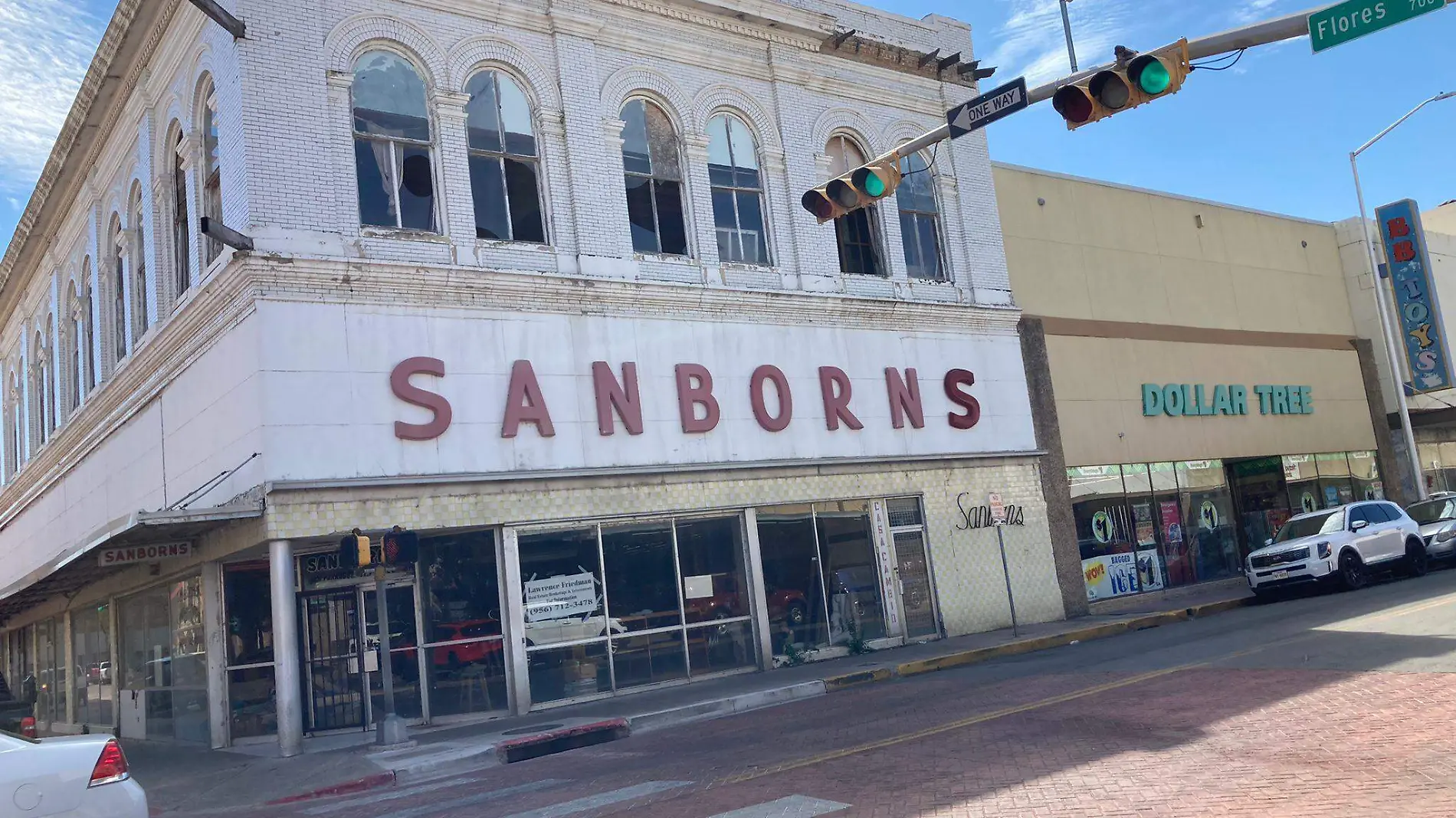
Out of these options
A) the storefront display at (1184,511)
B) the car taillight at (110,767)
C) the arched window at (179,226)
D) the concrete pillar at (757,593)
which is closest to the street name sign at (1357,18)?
the car taillight at (110,767)

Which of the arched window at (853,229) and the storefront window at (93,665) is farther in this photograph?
the storefront window at (93,665)

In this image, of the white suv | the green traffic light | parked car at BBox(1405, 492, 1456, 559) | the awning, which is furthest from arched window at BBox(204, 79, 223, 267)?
parked car at BBox(1405, 492, 1456, 559)

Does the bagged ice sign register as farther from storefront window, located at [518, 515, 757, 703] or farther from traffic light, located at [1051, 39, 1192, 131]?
traffic light, located at [1051, 39, 1192, 131]

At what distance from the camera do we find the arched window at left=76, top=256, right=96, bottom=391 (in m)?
25.6

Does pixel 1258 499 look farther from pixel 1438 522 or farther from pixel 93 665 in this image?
pixel 93 665

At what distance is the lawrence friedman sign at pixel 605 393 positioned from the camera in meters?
16.1

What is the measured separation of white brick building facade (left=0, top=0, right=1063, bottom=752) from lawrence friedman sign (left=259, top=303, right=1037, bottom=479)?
6 centimetres

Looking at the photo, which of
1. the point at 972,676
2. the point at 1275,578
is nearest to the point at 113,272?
the point at 972,676

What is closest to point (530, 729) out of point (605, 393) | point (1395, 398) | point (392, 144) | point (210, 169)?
point (605, 393)

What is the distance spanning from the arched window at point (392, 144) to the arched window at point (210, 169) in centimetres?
228

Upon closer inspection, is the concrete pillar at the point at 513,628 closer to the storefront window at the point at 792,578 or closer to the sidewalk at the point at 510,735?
the sidewalk at the point at 510,735

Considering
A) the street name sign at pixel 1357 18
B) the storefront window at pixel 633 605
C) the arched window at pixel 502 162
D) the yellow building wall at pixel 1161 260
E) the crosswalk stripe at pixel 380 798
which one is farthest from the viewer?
the yellow building wall at pixel 1161 260

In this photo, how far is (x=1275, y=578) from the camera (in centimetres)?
2284

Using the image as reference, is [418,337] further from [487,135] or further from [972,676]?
[972,676]
